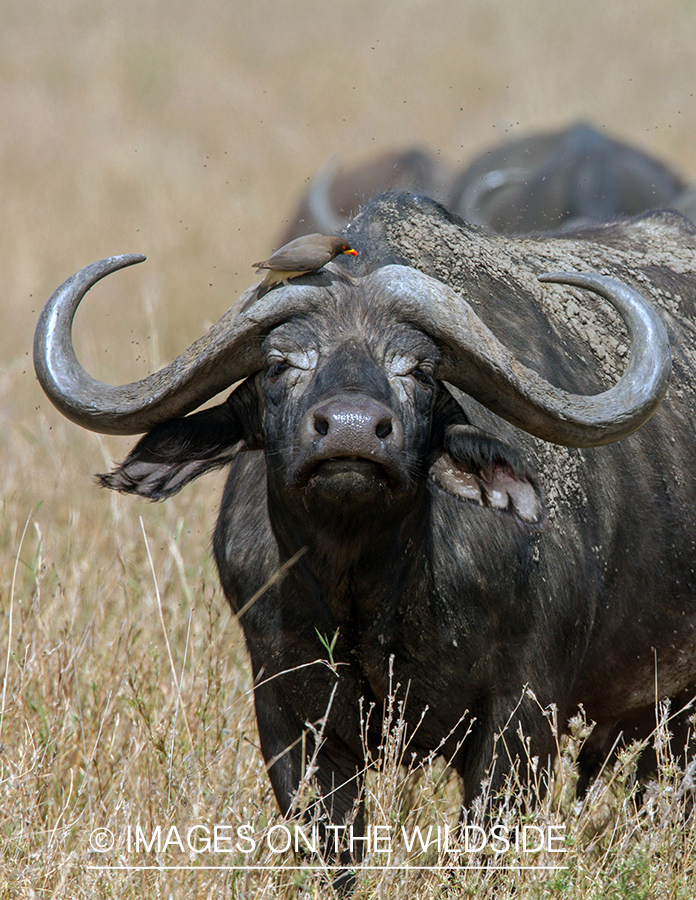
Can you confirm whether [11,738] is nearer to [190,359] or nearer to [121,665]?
[121,665]

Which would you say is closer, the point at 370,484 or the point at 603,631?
the point at 370,484

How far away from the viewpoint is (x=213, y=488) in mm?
6230

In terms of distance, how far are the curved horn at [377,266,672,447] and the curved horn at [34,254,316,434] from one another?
1.09 ft


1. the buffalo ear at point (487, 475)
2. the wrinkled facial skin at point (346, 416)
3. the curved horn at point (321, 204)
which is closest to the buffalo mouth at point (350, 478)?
the wrinkled facial skin at point (346, 416)

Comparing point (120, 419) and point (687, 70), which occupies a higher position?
point (687, 70)

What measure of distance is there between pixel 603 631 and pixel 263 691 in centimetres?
103

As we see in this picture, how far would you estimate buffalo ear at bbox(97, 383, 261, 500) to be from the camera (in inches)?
128

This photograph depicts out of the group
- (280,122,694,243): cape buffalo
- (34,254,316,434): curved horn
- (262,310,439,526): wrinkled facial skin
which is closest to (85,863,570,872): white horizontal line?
(262,310,439,526): wrinkled facial skin

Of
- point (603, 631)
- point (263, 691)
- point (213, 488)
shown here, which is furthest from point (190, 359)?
point (213, 488)

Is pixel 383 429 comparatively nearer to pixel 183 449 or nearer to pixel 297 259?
pixel 297 259

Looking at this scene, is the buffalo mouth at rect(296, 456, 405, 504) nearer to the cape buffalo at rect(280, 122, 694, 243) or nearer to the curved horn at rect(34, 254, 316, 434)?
the curved horn at rect(34, 254, 316, 434)

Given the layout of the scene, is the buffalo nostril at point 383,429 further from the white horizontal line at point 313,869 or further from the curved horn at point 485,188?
the curved horn at point 485,188

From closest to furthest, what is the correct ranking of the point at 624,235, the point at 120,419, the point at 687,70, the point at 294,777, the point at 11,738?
the point at 120,419
the point at 294,777
the point at 11,738
the point at 624,235
the point at 687,70

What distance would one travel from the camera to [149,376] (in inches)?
123
